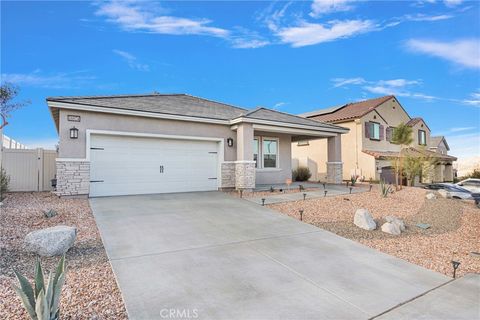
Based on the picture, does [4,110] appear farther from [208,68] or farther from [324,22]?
[324,22]

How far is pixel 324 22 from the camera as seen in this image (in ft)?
36.2

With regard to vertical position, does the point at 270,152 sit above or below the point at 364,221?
above

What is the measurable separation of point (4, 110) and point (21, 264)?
10.2 meters

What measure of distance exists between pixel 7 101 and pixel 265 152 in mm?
11783

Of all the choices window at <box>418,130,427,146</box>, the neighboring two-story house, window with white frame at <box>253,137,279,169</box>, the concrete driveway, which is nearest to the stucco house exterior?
window with white frame at <box>253,137,279,169</box>

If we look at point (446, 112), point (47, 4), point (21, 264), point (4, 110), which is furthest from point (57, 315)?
point (446, 112)

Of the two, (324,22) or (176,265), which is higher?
(324,22)

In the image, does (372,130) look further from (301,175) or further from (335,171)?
(335,171)

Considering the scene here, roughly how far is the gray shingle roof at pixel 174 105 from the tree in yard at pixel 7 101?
11.9ft

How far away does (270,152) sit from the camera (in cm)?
1445

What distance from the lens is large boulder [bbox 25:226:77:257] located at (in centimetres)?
427

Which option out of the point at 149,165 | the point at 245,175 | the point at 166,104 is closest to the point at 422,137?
the point at 245,175

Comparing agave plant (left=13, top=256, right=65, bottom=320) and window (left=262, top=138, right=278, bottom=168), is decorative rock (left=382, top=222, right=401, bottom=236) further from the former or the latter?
window (left=262, top=138, right=278, bottom=168)

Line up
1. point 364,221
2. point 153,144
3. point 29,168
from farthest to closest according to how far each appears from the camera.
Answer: point 29,168 < point 153,144 < point 364,221
